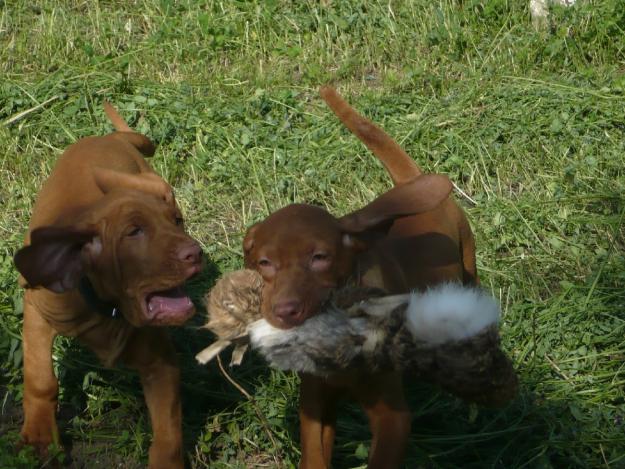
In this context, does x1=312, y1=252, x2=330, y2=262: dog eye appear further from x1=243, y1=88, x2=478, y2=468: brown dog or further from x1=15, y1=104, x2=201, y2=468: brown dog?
x1=15, y1=104, x2=201, y2=468: brown dog

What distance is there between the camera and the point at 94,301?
4.60 metres

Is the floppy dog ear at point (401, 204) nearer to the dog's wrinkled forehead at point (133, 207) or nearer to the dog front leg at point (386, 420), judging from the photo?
the dog front leg at point (386, 420)

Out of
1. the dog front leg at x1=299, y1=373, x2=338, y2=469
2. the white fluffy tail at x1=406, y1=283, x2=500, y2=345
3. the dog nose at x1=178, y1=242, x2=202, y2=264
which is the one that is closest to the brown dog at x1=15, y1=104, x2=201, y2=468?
the dog nose at x1=178, y1=242, x2=202, y2=264

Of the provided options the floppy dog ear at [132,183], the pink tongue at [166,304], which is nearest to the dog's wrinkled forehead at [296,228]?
the pink tongue at [166,304]

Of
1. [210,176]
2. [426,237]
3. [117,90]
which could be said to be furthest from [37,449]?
[117,90]

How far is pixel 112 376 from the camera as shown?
5555 millimetres

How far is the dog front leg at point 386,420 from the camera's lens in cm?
435

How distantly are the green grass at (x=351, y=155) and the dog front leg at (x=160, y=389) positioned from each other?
0.68 feet

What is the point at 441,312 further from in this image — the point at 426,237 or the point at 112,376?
the point at 112,376

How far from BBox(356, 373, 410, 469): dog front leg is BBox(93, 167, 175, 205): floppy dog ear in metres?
1.10

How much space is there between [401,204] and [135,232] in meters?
0.98

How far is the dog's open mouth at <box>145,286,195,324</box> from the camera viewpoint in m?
4.34

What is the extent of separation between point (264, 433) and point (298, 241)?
1.29 m

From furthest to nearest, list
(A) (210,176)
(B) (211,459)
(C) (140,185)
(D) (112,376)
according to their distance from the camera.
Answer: (A) (210,176), (D) (112,376), (B) (211,459), (C) (140,185)
